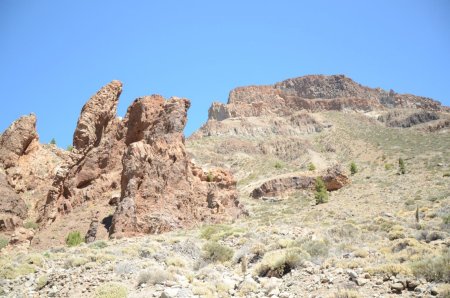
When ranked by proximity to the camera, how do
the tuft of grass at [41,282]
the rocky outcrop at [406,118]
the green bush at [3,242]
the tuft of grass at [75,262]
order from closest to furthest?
1. the tuft of grass at [41,282]
2. the tuft of grass at [75,262]
3. the green bush at [3,242]
4. the rocky outcrop at [406,118]

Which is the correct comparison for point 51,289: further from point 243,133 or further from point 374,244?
point 243,133

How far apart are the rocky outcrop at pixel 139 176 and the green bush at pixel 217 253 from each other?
238 inches

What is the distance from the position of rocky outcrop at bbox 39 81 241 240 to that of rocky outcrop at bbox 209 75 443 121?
10741 centimetres

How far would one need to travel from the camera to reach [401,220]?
22.1 metres

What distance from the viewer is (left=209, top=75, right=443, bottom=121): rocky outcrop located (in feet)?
468

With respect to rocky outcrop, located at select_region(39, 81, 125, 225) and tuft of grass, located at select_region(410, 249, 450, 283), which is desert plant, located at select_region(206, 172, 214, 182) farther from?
tuft of grass, located at select_region(410, 249, 450, 283)

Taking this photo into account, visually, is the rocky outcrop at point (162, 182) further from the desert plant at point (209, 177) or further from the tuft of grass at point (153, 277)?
the tuft of grass at point (153, 277)

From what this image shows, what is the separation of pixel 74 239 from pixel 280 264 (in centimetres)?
1378

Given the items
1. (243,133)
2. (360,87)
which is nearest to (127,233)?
(243,133)

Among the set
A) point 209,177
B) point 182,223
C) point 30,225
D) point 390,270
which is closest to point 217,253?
point 182,223

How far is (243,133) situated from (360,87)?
85644mm

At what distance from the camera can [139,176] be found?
24.3 meters

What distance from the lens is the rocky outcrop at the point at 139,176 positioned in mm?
23203

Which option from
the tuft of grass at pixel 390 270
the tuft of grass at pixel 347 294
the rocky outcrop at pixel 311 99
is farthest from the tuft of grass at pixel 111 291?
the rocky outcrop at pixel 311 99
